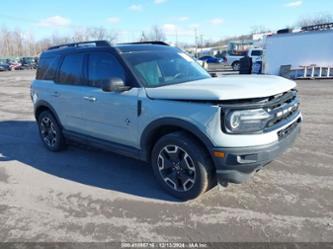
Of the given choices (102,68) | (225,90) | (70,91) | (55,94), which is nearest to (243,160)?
(225,90)

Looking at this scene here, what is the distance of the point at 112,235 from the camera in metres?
3.19

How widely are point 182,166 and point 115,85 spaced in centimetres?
137

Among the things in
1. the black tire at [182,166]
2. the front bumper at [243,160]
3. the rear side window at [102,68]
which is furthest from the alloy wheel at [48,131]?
the front bumper at [243,160]

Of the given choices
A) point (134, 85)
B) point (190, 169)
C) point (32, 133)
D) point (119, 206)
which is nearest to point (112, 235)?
point (119, 206)

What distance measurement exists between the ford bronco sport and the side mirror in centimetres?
1

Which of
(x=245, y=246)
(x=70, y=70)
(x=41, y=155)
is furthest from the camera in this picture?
(x=41, y=155)

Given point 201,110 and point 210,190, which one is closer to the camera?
point 201,110

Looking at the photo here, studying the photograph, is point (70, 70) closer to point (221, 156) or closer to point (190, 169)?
point (190, 169)

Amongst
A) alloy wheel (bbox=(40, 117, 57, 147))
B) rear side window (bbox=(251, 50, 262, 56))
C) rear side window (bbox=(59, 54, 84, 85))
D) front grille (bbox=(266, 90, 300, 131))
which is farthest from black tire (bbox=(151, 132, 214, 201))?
rear side window (bbox=(251, 50, 262, 56))

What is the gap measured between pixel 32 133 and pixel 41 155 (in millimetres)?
1985

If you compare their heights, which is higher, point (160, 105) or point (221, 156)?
point (160, 105)

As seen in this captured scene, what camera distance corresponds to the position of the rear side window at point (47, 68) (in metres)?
5.67

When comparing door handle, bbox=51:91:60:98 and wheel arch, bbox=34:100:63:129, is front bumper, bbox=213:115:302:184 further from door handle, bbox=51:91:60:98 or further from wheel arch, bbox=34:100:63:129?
wheel arch, bbox=34:100:63:129

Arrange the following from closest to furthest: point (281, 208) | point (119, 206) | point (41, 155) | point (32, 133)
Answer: point (281, 208) < point (119, 206) < point (41, 155) < point (32, 133)
